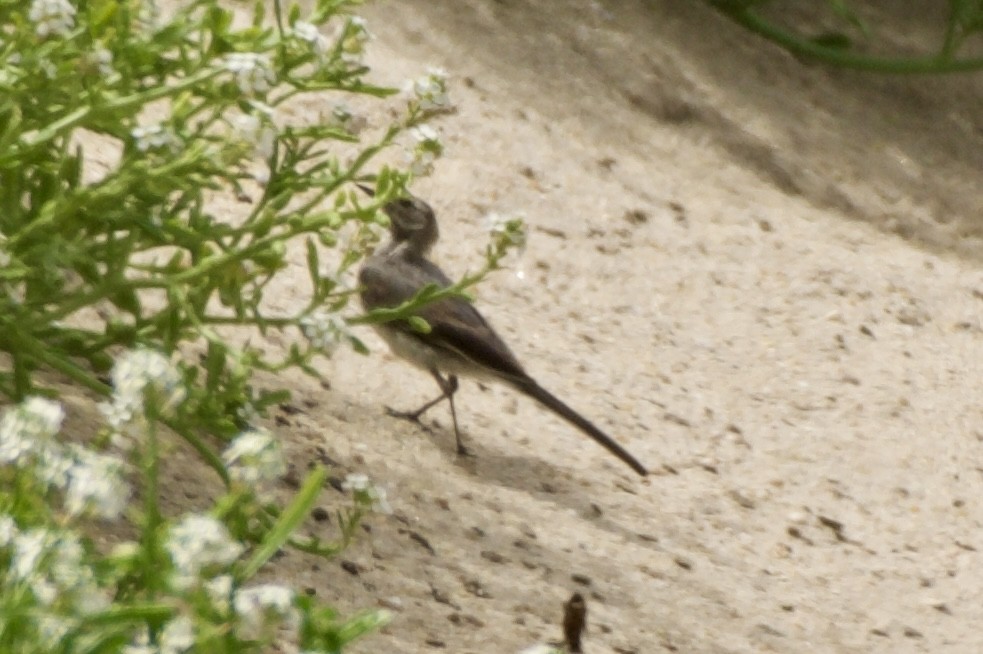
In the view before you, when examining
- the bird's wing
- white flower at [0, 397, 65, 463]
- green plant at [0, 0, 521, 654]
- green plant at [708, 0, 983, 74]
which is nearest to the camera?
white flower at [0, 397, 65, 463]

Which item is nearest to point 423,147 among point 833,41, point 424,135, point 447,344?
point 424,135

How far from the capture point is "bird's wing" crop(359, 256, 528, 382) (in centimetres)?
512

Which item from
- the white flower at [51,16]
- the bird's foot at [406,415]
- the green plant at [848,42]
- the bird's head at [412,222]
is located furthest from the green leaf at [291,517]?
the green plant at [848,42]

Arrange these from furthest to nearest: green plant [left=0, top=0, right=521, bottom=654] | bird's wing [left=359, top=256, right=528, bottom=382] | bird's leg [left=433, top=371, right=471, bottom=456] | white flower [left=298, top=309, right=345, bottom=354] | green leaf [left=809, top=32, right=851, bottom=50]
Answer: green leaf [left=809, top=32, right=851, bottom=50], bird's wing [left=359, top=256, right=528, bottom=382], bird's leg [left=433, top=371, right=471, bottom=456], white flower [left=298, top=309, right=345, bottom=354], green plant [left=0, top=0, right=521, bottom=654]

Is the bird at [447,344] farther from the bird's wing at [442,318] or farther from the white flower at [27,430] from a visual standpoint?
the white flower at [27,430]

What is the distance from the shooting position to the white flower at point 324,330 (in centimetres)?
299

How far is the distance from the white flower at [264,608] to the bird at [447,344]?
303 centimetres

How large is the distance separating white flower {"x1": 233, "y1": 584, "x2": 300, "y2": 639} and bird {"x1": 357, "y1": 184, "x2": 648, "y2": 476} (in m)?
3.03

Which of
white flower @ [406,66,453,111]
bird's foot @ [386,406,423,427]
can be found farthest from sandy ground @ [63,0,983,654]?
white flower @ [406,66,453,111]

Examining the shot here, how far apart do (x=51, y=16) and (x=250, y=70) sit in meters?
0.35

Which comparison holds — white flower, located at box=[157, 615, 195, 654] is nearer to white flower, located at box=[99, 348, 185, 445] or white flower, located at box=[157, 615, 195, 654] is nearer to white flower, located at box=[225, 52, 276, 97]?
white flower, located at box=[99, 348, 185, 445]

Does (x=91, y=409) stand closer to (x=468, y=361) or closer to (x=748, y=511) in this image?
(x=468, y=361)

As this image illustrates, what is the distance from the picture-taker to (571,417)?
518cm

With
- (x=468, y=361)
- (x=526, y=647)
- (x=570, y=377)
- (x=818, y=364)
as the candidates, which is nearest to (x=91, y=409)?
(x=526, y=647)
